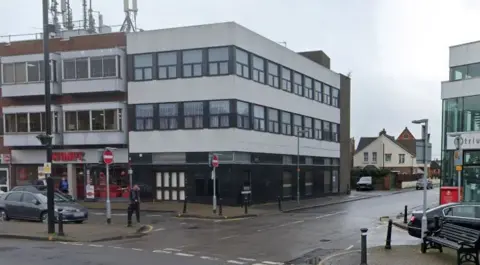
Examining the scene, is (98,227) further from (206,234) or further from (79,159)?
(79,159)

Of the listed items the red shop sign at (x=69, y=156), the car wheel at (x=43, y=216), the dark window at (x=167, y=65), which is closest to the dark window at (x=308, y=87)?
the dark window at (x=167, y=65)

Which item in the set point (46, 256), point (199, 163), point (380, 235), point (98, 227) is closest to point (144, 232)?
point (98, 227)

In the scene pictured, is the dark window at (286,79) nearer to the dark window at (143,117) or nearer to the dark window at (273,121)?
the dark window at (273,121)

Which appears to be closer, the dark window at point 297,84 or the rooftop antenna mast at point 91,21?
the dark window at point 297,84

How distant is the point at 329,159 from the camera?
5062 cm

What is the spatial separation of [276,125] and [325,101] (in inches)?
469

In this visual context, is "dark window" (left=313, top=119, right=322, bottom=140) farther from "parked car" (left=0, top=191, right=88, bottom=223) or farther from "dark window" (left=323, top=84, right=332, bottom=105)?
"parked car" (left=0, top=191, right=88, bottom=223)

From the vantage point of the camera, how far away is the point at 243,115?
114ft

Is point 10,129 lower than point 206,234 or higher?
higher

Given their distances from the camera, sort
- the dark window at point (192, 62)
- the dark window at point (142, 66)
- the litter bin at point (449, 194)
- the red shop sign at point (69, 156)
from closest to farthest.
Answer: the litter bin at point (449, 194)
the dark window at point (192, 62)
the dark window at point (142, 66)
the red shop sign at point (69, 156)

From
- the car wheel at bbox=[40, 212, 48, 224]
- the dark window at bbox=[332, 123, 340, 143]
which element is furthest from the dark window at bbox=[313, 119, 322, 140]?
the car wheel at bbox=[40, 212, 48, 224]

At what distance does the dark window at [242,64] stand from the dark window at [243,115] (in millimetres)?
1995

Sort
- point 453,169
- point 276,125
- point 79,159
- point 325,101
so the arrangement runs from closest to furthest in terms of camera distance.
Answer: point 453,169 → point 79,159 → point 276,125 → point 325,101

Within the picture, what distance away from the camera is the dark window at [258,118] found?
36250 mm
